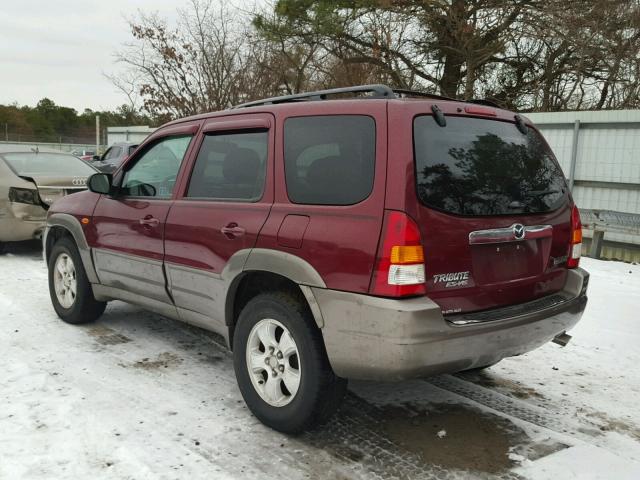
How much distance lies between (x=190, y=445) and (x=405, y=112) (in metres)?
2.06

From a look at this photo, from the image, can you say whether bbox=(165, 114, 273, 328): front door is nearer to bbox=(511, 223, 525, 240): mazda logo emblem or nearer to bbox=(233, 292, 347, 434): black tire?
bbox=(233, 292, 347, 434): black tire

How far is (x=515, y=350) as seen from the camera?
10.5 ft

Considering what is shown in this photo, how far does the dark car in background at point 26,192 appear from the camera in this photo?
26.7 ft

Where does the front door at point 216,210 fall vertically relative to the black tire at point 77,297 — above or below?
above

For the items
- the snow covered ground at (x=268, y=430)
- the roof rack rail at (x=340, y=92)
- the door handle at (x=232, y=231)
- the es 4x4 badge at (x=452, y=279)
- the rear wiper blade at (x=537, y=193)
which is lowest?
the snow covered ground at (x=268, y=430)

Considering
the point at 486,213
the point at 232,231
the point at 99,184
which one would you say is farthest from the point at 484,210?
the point at 99,184

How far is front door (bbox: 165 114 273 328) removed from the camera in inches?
136

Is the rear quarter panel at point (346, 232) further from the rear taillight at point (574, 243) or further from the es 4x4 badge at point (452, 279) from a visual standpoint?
the rear taillight at point (574, 243)

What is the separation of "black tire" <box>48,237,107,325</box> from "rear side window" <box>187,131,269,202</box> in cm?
169

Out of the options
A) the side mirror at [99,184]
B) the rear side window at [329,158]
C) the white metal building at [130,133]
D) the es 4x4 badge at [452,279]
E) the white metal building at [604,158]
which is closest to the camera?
the es 4x4 badge at [452,279]

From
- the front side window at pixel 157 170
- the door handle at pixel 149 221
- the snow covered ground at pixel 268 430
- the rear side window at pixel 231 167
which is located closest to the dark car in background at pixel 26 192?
the snow covered ground at pixel 268 430

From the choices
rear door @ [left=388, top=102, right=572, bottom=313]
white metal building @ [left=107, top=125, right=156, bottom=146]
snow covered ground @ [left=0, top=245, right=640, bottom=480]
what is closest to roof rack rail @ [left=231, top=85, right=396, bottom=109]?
rear door @ [left=388, top=102, right=572, bottom=313]

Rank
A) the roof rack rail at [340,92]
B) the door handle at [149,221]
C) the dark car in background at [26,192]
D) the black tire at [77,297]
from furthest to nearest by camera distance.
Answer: the dark car in background at [26,192] → the black tire at [77,297] → the door handle at [149,221] → the roof rack rail at [340,92]

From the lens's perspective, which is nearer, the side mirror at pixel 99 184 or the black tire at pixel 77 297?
the side mirror at pixel 99 184
